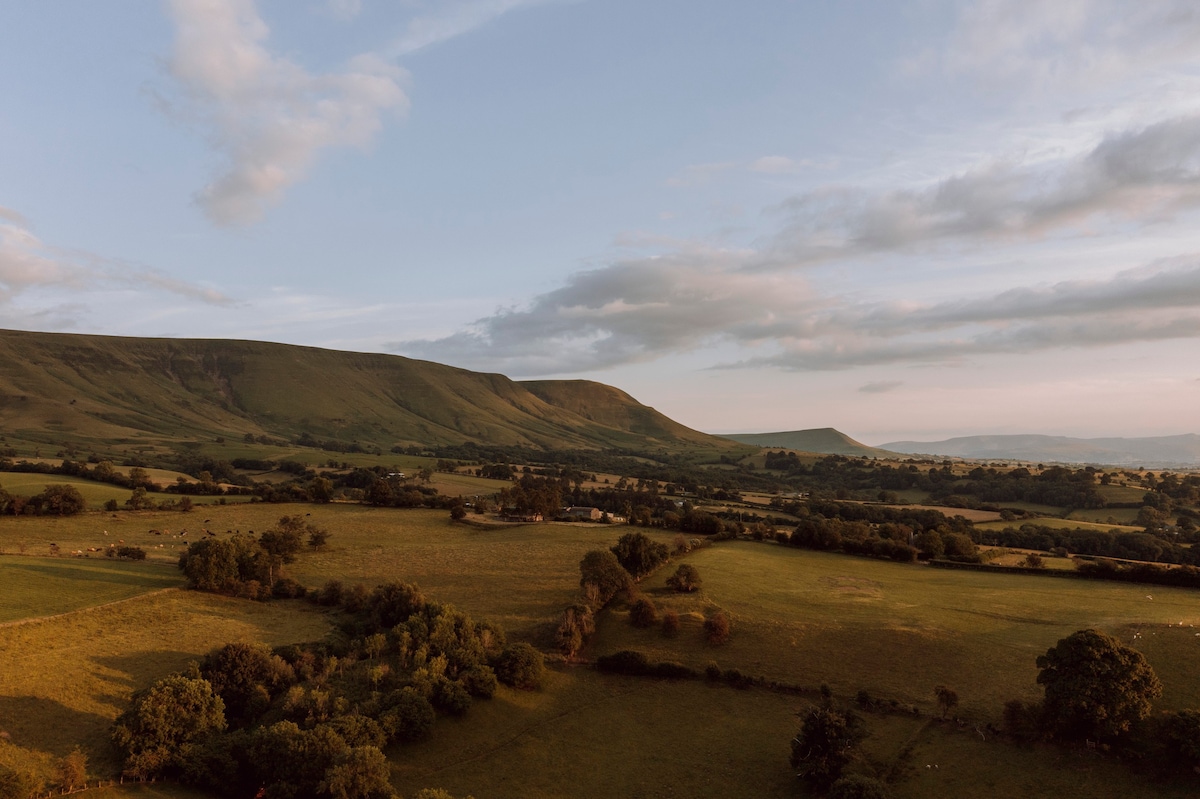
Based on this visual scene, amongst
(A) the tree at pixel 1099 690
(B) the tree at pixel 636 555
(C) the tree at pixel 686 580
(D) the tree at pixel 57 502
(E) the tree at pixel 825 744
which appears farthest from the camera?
(D) the tree at pixel 57 502

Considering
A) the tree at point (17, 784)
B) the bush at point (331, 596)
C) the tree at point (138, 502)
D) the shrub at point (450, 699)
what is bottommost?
the shrub at point (450, 699)

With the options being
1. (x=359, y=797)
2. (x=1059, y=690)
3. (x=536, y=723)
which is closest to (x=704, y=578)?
(x=536, y=723)

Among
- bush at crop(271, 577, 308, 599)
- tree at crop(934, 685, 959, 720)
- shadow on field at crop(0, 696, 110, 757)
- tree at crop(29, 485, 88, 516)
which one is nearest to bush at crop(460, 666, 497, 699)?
shadow on field at crop(0, 696, 110, 757)

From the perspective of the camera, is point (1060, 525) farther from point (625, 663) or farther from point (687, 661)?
point (625, 663)

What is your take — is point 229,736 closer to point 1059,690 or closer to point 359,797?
point 359,797

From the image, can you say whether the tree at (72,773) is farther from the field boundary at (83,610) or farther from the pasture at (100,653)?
the field boundary at (83,610)

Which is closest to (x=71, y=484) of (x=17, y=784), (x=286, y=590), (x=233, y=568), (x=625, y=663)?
(x=233, y=568)

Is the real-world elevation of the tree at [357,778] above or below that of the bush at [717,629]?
below

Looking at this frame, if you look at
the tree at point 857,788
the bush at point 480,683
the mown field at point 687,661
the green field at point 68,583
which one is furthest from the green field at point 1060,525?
the green field at point 68,583
